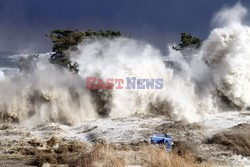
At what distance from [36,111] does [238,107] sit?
462 inches

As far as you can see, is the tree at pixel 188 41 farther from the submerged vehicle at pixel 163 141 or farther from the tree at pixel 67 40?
the submerged vehicle at pixel 163 141

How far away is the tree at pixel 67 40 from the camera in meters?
29.1

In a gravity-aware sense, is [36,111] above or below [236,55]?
below

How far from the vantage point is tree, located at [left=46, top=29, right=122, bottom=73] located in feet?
95.4

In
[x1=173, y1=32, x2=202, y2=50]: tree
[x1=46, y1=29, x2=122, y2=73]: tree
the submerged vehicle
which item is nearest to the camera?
the submerged vehicle

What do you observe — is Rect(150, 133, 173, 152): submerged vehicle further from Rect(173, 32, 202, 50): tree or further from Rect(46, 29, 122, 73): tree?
Rect(173, 32, 202, 50): tree

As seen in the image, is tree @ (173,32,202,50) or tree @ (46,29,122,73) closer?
tree @ (46,29,122,73)

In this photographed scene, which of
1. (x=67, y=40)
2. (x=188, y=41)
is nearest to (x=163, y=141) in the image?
(x=67, y=40)

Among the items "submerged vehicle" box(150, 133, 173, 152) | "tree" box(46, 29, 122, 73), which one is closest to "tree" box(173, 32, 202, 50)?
"tree" box(46, 29, 122, 73)

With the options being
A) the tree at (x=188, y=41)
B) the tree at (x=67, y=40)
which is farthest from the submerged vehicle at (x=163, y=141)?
the tree at (x=188, y=41)

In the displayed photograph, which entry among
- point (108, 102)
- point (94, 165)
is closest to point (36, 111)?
point (108, 102)

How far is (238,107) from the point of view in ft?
85.0

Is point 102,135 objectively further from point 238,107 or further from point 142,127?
point 238,107

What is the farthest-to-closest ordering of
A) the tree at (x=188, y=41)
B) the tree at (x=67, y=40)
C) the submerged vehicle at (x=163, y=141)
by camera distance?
the tree at (x=188, y=41), the tree at (x=67, y=40), the submerged vehicle at (x=163, y=141)
